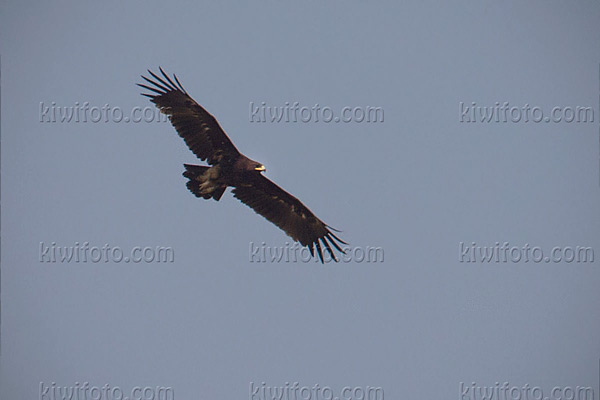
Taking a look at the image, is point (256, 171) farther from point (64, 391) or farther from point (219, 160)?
point (64, 391)

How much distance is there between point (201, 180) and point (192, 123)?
1.29 meters

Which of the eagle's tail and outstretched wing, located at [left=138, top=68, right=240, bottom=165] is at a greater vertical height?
outstretched wing, located at [left=138, top=68, right=240, bottom=165]

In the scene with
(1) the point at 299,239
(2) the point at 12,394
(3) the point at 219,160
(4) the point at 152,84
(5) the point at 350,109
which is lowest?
(2) the point at 12,394

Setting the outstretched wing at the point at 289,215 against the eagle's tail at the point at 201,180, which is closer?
the eagle's tail at the point at 201,180

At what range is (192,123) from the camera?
49.3 feet

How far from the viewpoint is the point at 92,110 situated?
63.2 ft

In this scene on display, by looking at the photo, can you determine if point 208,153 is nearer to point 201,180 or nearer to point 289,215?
point 201,180

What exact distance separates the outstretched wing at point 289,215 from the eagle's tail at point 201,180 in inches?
43.9

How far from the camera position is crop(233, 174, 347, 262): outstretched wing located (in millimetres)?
15953

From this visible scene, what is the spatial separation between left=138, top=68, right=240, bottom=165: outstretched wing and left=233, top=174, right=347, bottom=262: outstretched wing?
1237 mm

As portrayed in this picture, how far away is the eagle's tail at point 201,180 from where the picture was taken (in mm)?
14680

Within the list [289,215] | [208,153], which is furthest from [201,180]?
[289,215]

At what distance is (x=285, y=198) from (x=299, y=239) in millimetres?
1103

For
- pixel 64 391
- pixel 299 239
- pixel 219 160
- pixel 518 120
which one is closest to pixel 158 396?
pixel 64 391
